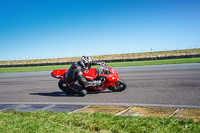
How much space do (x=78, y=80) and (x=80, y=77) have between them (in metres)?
0.39

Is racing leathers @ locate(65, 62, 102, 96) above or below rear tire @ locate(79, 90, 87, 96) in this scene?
above

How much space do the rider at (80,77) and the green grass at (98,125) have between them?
3.32 metres

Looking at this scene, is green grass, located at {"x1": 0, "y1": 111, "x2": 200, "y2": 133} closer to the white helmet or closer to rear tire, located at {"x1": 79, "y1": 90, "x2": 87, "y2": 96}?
rear tire, located at {"x1": 79, "y1": 90, "x2": 87, "y2": 96}

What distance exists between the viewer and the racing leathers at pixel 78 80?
7.81 metres

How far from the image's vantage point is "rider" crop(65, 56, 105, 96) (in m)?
7.81

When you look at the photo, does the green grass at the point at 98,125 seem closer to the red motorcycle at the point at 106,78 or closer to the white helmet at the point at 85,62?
the red motorcycle at the point at 106,78

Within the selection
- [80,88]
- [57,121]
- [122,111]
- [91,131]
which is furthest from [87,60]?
[91,131]

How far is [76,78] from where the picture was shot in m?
7.98

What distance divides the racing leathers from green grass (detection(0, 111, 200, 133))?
10.9ft

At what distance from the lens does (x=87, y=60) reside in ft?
25.9

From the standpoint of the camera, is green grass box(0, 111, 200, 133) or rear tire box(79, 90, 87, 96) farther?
rear tire box(79, 90, 87, 96)

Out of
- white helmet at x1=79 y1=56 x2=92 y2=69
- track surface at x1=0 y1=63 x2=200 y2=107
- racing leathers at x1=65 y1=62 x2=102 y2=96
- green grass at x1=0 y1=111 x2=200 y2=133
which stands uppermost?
white helmet at x1=79 y1=56 x2=92 y2=69

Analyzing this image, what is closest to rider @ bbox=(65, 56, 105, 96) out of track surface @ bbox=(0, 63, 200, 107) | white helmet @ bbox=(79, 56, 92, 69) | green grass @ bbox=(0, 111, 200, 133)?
white helmet @ bbox=(79, 56, 92, 69)

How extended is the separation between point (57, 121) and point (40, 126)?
1.67ft
